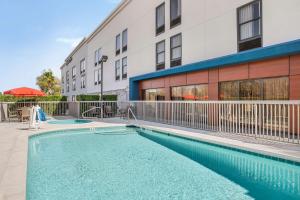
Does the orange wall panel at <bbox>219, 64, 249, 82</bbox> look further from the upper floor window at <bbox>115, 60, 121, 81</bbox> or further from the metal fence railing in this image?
the upper floor window at <bbox>115, 60, 121, 81</bbox>

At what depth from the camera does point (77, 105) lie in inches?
733

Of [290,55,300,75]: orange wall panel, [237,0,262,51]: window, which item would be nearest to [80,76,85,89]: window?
[237,0,262,51]: window

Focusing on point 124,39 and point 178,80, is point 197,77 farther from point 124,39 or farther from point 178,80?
point 124,39

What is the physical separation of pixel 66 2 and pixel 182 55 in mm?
9225

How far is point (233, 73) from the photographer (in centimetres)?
1220

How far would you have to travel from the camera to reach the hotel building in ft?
32.2

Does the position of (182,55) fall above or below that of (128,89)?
above

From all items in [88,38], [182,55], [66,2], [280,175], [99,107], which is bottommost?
[280,175]

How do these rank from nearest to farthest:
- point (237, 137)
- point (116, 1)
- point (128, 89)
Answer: point (237, 137) < point (128, 89) < point (116, 1)

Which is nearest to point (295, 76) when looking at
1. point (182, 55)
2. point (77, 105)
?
point (182, 55)

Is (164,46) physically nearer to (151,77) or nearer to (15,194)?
(151,77)

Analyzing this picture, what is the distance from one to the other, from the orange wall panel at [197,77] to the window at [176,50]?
1.64 m

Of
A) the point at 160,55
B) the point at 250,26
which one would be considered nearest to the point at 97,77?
the point at 160,55

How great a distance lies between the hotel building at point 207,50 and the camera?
9.83 metres
